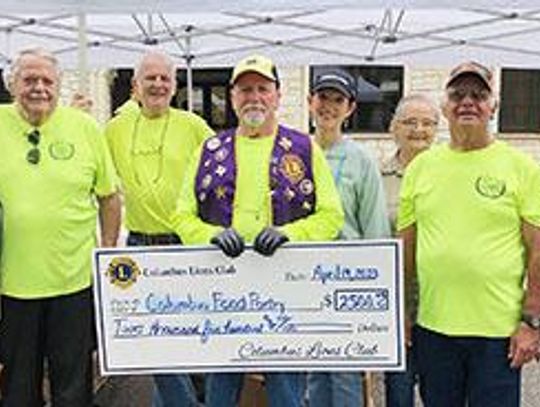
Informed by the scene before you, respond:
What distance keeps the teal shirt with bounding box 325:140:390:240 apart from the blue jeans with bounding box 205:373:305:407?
2.06 ft

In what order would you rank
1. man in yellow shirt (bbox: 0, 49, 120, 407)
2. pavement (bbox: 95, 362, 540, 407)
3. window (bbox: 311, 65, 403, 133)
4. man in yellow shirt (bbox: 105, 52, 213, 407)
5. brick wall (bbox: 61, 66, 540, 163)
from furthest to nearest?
window (bbox: 311, 65, 403, 133) → brick wall (bbox: 61, 66, 540, 163) → pavement (bbox: 95, 362, 540, 407) → man in yellow shirt (bbox: 105, 52, 213, 407) → man in yellow shirt (bbox: 0, 49, 120, 407)

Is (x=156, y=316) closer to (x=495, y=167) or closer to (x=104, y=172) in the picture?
(x=104, y=172)

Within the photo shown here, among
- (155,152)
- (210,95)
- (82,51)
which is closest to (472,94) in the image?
(155,152)

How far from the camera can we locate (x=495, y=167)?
289cm

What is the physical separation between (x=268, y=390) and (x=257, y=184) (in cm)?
85

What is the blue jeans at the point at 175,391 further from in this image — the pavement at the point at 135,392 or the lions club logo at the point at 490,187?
the lions club logo at the point at 490,187

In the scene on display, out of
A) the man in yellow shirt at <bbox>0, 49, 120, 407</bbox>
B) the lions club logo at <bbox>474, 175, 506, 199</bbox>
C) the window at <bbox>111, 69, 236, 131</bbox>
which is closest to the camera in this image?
the lions club logo at <bbox>474, 175, 506, 199</bbox>

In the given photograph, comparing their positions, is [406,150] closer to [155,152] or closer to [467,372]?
[467,372]

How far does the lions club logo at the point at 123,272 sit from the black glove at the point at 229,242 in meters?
0.40

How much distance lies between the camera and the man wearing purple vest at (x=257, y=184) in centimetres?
304

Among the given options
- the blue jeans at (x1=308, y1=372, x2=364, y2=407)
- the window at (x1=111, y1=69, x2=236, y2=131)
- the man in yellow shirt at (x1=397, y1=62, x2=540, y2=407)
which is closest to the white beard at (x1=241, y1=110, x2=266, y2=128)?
the man in yellow shirt at (x1=397, y1=62, x2=540, y2=407)

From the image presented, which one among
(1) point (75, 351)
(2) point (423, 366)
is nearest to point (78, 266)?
(1) point (75, 351)

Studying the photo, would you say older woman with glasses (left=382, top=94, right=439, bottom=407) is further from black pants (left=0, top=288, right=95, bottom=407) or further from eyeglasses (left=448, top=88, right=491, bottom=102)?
black pants (left=0, top=288, right=95, bottom=407)

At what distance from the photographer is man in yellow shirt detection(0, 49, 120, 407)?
3314mm
